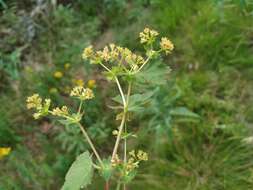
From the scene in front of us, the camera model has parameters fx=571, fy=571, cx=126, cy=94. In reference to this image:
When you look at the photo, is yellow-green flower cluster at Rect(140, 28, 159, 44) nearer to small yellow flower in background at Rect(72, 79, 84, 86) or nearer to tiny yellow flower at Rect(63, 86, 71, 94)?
small yellow flower in background at Rect(72, 79, 84, 86)

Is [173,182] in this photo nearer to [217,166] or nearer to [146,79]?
[217,166]

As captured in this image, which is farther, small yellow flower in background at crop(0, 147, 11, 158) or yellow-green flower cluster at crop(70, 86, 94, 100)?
small yellow flower in background at crop(0, 147, 11, 158)

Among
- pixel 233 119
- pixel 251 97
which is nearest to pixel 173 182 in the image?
pixel 233 119

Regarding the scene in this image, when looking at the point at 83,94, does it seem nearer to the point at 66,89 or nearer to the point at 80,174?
the point at 80,174

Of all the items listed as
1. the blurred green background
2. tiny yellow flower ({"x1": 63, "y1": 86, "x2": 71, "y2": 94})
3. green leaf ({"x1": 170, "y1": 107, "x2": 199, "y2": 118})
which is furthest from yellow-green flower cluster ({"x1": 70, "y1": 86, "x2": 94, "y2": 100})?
tiny yellow flower ({"x1": 63, "y1": 86, "x2": 71, "y2": 94})

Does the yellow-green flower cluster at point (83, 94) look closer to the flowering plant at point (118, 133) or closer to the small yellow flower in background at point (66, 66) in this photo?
the flowering plant at point (118, 133)

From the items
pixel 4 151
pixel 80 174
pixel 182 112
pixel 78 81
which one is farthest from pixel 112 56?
pixel 78 81

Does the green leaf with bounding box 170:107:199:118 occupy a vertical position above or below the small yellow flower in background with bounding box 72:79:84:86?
below
